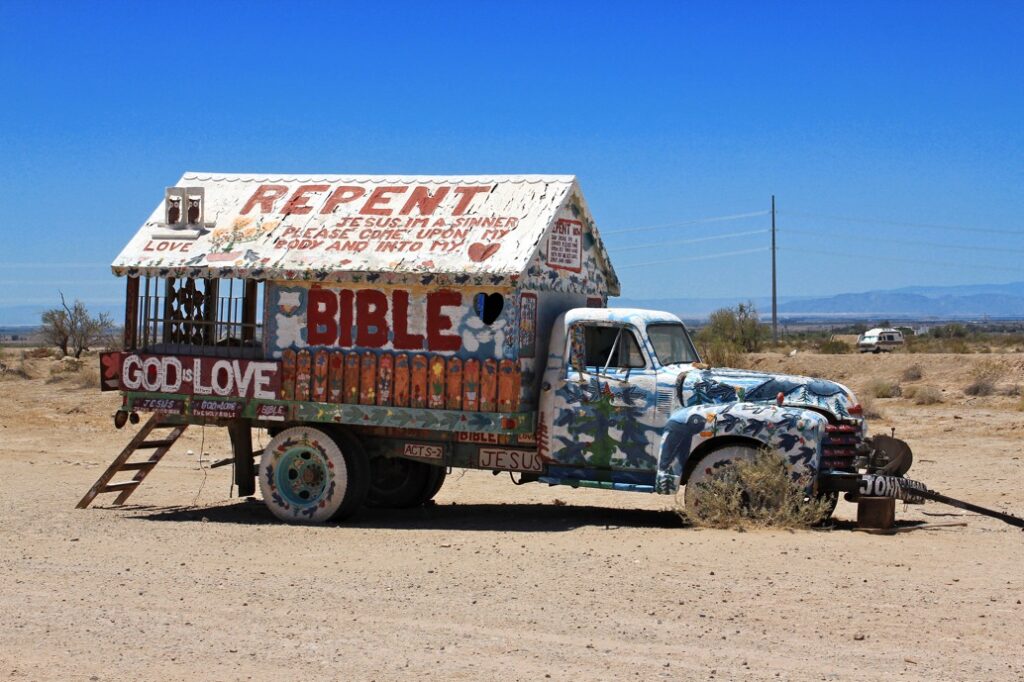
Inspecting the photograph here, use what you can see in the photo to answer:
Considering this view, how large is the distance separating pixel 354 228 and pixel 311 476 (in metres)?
2.59

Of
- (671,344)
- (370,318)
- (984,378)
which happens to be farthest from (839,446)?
(984,378)

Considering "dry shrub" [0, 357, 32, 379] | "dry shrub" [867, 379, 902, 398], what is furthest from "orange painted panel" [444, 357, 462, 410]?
"dry shrub" [0, 357, 32, 379]

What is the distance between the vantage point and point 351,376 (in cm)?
1280

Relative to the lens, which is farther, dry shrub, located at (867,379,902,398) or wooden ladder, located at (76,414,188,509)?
dry shrub, located at (867,379,902,398)

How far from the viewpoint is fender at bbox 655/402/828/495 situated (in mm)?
11188

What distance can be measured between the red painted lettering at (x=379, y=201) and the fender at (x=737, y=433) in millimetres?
3905

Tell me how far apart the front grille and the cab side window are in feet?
6.02

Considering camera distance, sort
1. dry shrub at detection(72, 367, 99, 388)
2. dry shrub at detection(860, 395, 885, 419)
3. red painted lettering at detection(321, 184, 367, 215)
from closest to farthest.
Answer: red painted lettering at detection(321, 184, 367, 215)
dry shrub at detection(860, 395, 885, 419)
dry shrub at detection(72, 367, 99, 388)

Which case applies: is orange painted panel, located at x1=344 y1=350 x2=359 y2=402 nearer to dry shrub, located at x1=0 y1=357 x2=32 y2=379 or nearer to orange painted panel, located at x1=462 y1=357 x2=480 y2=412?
orange painted panel, located at x1=462 y1=357 x2=480 y2=412

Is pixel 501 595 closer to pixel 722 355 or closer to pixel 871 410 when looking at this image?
pixel 871 410

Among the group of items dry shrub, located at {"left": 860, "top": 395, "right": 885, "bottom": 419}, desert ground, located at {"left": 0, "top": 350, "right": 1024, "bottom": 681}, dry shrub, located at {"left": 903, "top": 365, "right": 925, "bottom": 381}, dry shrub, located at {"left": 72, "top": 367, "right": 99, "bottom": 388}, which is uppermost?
dry shrub, located at {"left": 903, "top": 365, "right": 925, "bottom": 381}

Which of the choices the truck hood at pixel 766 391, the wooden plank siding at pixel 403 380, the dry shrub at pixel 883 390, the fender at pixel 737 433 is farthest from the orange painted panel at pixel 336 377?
the dry shrub at pixel 883 390

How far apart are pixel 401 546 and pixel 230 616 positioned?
274 centimetres

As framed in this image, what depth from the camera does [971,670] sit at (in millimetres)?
7215
